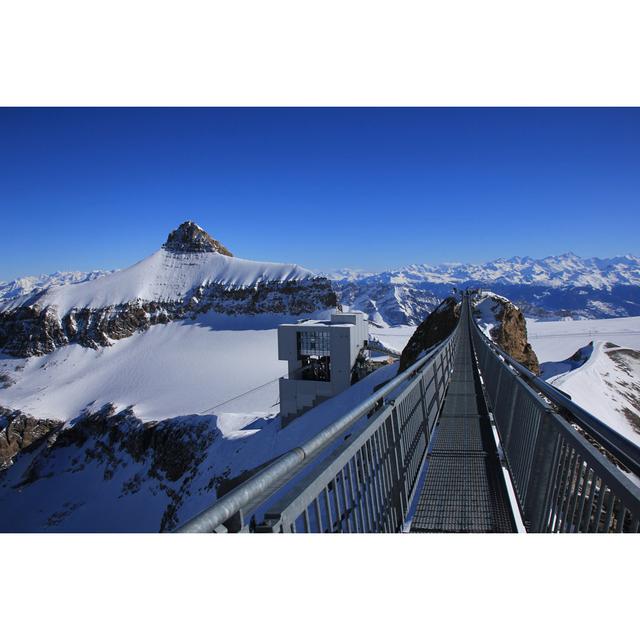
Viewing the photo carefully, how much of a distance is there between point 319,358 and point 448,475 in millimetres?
31501

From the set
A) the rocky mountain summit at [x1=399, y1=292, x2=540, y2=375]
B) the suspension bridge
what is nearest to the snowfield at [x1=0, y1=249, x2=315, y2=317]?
the rocky mountain summit at [x1=399, y1=292, x2=540, y2=375]

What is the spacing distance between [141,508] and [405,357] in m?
25.0

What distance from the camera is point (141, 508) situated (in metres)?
32.0

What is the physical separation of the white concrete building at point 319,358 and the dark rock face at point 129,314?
61.6 metres

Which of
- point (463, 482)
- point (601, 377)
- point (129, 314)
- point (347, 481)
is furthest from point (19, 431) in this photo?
point (601, 377)

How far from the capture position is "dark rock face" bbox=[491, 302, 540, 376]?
26062 millimetres

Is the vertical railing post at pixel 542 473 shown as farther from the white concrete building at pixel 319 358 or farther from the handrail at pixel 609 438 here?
the white concrete building at pixel 319 358

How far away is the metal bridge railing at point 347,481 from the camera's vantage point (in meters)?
1.81

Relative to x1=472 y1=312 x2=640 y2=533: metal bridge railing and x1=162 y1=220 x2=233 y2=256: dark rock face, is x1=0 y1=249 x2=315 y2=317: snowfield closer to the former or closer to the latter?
x1=162 y1=220 x2=233 y2=256: dark rock face

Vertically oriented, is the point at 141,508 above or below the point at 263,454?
below

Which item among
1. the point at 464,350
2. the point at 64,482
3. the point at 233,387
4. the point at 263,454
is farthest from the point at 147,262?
the point at 464,350

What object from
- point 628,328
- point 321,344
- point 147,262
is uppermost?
point 147,262

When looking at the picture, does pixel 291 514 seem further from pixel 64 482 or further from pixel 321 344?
pixel 64 482

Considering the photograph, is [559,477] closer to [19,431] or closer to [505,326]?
[505,326]
